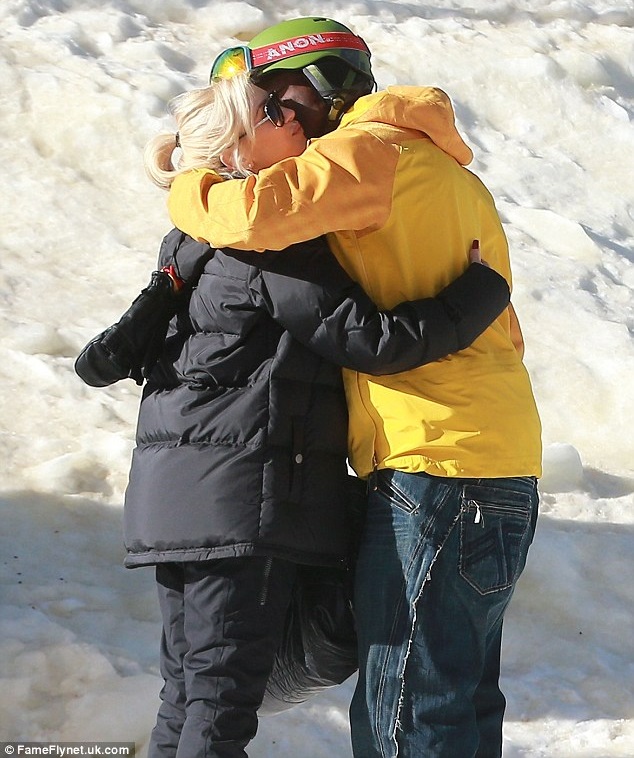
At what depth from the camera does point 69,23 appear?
23.0 feet

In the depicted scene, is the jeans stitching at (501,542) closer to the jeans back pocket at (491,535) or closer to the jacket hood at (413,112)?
the jeans back pocket at (491,535)

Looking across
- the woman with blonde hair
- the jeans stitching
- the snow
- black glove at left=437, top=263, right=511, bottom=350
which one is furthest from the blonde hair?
the snow

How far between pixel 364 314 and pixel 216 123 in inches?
21.0

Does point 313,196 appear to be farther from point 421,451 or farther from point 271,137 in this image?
point 421,451

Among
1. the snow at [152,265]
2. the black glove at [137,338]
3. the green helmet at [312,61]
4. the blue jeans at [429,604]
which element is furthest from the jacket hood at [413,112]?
the snow at [152,265]

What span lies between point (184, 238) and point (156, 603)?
5.04 ft

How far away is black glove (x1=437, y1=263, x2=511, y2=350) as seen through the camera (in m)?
2.25

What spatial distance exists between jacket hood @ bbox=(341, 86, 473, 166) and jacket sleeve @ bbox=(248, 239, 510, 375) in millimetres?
278

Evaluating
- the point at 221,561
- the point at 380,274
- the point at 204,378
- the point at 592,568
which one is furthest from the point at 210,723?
the point at 592,568

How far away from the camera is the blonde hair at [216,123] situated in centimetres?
236

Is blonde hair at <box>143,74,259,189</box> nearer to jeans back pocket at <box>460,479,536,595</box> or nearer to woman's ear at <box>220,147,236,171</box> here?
woman's ear at <box>220,147,236,171</box>

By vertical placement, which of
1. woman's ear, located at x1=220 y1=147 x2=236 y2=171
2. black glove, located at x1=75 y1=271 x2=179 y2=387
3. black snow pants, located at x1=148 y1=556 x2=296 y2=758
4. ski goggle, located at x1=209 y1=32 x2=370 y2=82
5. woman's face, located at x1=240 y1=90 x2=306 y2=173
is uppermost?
ski goggle, located at x1=209 y1=32 x2=370 y2=82

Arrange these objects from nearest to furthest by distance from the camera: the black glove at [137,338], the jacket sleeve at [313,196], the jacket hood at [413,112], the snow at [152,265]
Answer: the jacket sleeve at [313,196] → the jacket hood at [413,112] → the black glove at [137,338] → the snow at [152,265]

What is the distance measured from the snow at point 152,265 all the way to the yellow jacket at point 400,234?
50.5 inches
